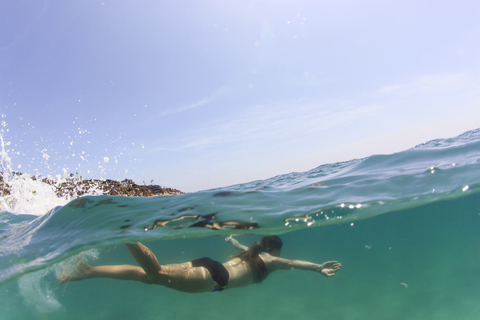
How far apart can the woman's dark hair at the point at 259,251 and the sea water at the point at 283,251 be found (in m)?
0.23

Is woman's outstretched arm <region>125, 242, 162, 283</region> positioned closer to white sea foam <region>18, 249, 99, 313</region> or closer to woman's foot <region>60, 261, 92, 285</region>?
white sea foam <region>18, 249, 99, 313</region>

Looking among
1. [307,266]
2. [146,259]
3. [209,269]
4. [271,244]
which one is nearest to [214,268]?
[209,269]

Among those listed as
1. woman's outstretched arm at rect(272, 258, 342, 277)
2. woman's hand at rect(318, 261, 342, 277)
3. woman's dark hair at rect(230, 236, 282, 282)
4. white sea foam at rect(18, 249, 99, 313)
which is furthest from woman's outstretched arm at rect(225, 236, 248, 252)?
white sea foam at rect(18, 249, 99, 313)

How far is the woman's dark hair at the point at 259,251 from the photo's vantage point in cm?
667

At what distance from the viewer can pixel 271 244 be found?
22.7 ft

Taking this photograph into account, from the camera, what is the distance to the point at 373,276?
7.95 m

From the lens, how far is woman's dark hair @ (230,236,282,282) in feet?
21.9

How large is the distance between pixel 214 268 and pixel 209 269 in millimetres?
136

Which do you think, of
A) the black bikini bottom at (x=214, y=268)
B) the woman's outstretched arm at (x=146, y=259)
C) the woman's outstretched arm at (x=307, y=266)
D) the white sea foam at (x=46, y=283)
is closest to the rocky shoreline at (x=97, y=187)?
the white sea foam at (x=46, y=283)

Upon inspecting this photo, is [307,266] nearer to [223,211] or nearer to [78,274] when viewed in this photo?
[223,211]

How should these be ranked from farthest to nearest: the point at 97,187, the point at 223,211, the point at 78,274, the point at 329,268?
the point at 97,187 → the point at 78,274 → the point at 329,268 → the point at 223,211

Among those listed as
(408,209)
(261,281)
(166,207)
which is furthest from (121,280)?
(408,209)

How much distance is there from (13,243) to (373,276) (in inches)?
437

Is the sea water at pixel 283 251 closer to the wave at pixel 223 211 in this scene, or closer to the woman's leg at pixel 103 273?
the wave at pixel 223 211
